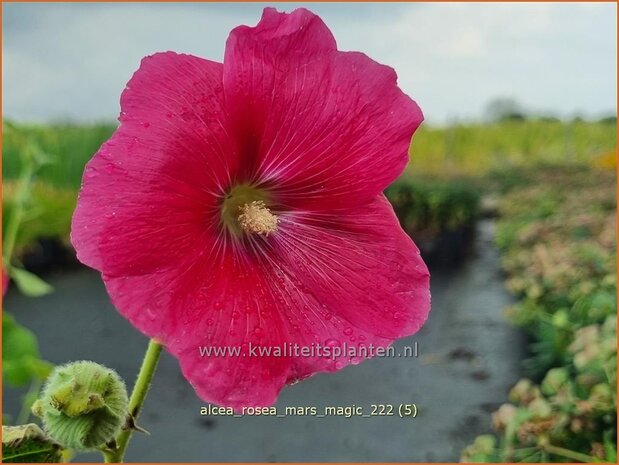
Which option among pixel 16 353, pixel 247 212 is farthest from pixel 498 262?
pixel 247 212

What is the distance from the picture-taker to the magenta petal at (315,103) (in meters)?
0.24

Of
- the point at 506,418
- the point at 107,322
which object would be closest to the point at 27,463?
the point at 506,418

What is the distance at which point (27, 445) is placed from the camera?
29 cm

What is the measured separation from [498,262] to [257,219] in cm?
316

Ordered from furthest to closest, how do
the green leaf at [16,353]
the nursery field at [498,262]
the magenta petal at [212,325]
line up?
the nursery field at [498,262], the green leaf at [16,353], the magenta petal at [212,325]

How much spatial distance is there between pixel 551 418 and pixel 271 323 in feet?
3.10

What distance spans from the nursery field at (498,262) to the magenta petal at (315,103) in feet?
1.27

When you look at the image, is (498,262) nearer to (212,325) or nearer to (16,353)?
(16,353)

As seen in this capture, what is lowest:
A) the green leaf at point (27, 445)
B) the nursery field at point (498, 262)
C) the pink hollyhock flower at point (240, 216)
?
the green leaf at point (27, 445)

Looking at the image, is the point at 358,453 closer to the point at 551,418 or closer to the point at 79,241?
the point at 551,418

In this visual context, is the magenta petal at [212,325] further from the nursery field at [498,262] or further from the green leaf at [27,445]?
the nursery field at [498,262]

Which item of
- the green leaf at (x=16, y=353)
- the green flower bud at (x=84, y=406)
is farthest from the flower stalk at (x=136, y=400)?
the green leaf at (x=16, y=353)

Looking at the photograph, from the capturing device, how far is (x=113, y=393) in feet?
0.87

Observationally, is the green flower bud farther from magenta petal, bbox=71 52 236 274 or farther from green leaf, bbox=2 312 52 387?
green leaf, bbox=2 312 52 387
